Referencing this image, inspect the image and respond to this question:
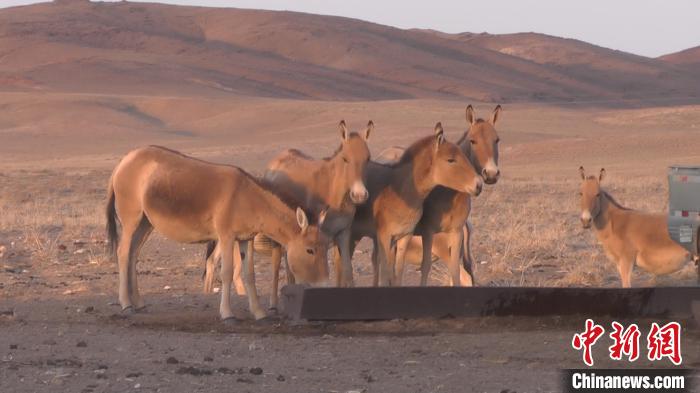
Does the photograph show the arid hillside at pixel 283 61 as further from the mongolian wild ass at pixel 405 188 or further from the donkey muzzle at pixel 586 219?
the mongolian wild ass at pixel 405 188

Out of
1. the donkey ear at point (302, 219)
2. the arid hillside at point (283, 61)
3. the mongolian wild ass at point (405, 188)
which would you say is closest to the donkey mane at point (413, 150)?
the mongolian wild ass at point (405, 188)

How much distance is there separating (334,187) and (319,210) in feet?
0.98

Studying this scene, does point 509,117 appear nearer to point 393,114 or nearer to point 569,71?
point 393,114

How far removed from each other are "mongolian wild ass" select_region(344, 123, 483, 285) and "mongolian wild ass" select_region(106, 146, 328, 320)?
1.31 m

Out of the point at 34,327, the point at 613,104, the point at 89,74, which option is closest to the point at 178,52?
the point at 89,74

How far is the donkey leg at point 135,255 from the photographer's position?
14.1 metres

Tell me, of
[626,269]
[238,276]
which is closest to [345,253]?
[238,276]

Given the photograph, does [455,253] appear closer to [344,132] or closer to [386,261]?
[386,261]

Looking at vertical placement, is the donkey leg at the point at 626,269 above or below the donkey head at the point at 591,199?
below

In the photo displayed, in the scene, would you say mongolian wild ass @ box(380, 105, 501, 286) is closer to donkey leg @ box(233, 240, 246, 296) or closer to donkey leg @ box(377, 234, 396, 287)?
donkey leg @ box(377, 234, 396, 287)

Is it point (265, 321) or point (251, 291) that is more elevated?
point (251, 291)

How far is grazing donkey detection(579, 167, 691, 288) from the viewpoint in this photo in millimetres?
15797

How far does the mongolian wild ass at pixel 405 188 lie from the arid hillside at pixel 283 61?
100.0 meters

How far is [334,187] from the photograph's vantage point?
45.3ft
